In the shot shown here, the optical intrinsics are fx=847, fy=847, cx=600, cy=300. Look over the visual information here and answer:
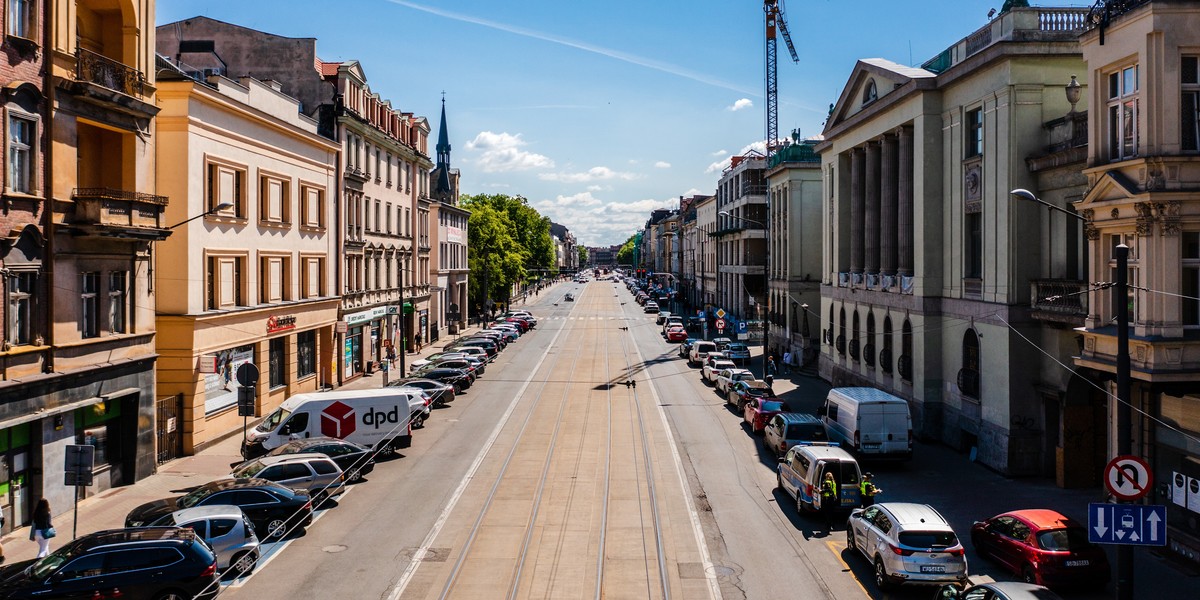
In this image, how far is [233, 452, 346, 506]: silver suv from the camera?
74.9ft

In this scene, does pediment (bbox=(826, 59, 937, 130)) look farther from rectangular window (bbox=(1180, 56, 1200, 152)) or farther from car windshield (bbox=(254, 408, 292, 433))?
car windshield (bbox=(254, 408, 292, 433))

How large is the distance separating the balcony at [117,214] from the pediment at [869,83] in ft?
89.3

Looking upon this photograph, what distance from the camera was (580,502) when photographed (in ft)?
74.0

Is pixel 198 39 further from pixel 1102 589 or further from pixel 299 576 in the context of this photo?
pixel 1102 589

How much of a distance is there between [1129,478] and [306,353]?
1441 inches

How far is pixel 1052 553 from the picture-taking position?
1628 centimetres

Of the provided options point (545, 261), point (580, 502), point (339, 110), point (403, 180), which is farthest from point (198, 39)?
point (545, 261)

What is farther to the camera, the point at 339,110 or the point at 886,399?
the point at 339,110

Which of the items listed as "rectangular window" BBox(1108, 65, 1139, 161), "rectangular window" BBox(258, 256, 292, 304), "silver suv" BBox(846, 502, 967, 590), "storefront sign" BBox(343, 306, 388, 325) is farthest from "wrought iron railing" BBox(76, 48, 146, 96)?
"rectangular window" BBox(1108, 65, 1139, 161)

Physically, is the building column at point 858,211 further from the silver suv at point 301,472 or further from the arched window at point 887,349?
the silver suv at point 301,472

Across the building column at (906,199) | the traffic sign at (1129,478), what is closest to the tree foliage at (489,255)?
the building column at (906,199)

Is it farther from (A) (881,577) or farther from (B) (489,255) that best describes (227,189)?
(B) (489,255)

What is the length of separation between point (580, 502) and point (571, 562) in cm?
483

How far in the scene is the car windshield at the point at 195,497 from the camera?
19.4 meters
